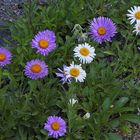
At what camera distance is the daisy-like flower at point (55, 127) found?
2.40 meters

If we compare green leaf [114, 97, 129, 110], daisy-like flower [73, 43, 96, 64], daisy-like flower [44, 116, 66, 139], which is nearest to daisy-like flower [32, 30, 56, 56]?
daisy-like flower [73, 43, 96, 64]

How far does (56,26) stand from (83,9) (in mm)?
274

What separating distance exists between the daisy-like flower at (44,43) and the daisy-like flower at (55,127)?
0.37 m

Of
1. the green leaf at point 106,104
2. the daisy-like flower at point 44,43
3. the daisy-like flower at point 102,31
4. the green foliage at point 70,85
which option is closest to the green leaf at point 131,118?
the green foliage at point 70,85

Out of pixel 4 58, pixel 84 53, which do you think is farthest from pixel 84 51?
pixel 4 58

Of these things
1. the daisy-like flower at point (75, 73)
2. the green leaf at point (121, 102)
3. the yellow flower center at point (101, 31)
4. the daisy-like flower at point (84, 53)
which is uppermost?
the yellow flower center at point (101, 31)

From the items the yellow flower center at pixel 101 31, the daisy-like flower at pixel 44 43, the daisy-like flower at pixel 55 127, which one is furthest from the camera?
the yellow flower center at pixel 101 31

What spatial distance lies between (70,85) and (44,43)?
0.31m

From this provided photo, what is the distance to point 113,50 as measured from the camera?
3139 millimetres

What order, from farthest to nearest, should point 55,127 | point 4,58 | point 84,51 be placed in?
point 84,51 → point 4,58 → point 55,127

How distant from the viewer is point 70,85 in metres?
2.43

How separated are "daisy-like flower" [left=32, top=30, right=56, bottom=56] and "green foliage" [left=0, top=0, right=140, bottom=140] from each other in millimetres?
180

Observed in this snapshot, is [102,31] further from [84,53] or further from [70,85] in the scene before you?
[70,85]

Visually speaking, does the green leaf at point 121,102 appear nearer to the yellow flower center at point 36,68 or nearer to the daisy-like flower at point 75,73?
the daisy-like flower at point 75,73
